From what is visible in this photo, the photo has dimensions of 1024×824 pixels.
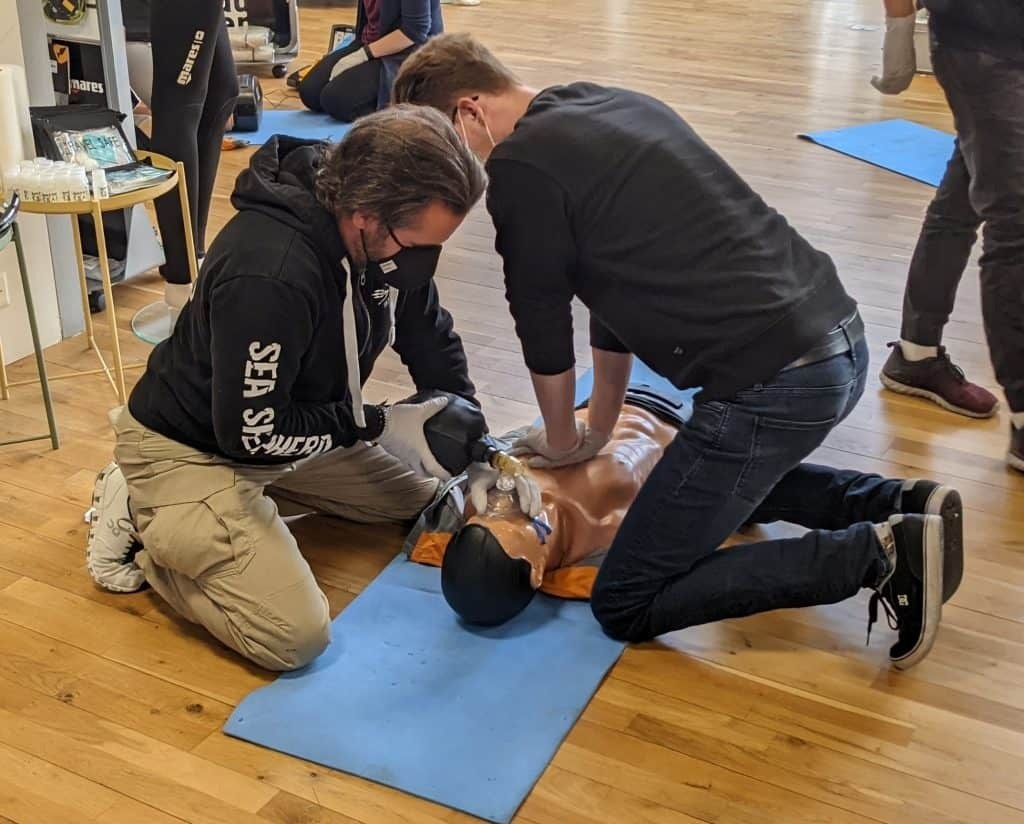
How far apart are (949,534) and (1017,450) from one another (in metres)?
0.75

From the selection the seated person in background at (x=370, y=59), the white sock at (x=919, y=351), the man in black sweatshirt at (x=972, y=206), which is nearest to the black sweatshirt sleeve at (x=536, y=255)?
the man in black sweatshirt at (x=972, y=206)

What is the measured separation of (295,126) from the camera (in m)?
5.41

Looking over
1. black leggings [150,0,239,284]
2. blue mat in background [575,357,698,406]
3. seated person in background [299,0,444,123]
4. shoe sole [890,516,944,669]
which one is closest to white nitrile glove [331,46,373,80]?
seated person in background [299,0,444,123]

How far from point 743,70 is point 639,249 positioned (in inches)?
194

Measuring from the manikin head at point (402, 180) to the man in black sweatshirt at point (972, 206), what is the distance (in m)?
1.23

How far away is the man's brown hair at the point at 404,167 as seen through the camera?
1.87m

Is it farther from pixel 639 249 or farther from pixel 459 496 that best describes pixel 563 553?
pixel 639 249

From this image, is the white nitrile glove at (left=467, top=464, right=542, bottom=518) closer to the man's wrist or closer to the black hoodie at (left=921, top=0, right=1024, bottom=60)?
the man's wrist

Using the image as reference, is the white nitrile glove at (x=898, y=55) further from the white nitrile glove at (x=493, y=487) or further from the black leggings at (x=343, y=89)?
the black leggings at (x=343, y=89)

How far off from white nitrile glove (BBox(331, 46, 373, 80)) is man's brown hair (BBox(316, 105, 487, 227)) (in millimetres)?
3488

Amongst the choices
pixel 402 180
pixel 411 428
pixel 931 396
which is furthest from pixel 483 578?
pixel 931 396

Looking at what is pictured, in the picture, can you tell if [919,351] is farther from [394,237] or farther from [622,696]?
[394,237]

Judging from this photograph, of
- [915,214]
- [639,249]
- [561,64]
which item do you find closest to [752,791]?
[639,249]

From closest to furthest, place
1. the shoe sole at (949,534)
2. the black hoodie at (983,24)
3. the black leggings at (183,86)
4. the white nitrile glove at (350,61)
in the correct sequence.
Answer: the shoe sole at (949,534) < the black hoodie at (983,24) < the black leggings at (183,86) < the white nitrile glove at (350,61)
